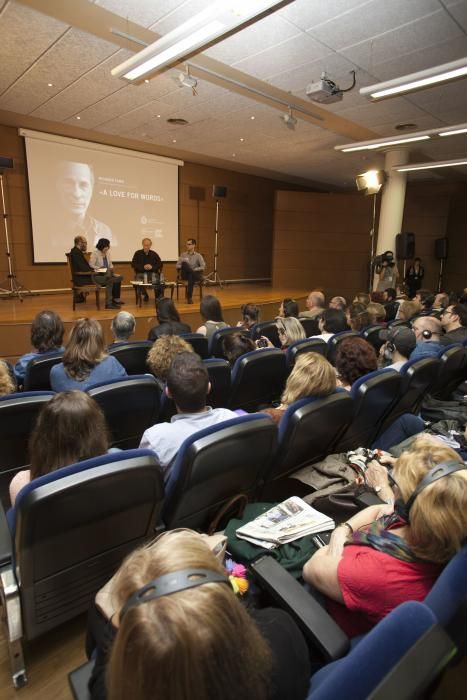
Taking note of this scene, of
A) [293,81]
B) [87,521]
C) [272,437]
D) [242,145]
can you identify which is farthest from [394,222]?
[87,521]

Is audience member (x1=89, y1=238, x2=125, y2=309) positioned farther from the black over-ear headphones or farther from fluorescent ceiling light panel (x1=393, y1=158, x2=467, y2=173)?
the black over-ear headphones

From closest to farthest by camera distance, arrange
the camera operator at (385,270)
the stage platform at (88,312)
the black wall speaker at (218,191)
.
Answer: the stage platform at (88,312), the camera operator at (385,270), the black wall speaker at (218,191)

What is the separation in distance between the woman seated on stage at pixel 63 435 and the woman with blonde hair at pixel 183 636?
0.82m

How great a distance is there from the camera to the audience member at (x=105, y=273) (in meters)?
6.75

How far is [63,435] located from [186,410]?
0.58 m

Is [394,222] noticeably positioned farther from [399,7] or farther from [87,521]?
[87,521]

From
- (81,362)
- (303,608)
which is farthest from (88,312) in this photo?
(303,608)

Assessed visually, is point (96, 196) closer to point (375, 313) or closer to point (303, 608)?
point (375, 313)

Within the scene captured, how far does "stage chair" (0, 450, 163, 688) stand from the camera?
3.57 feet

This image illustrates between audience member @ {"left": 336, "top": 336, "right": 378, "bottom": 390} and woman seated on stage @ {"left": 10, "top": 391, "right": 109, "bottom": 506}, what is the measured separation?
1.62m

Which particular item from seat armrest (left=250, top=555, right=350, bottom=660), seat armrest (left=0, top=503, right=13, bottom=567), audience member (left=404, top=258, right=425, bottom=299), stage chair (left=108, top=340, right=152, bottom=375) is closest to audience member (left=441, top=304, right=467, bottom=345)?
stage chair (left=108, top=340, right=152, bottom=375)

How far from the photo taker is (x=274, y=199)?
1205 centimetres

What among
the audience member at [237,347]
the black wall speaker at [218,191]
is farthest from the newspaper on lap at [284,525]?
the black wall speaker at [218,191]

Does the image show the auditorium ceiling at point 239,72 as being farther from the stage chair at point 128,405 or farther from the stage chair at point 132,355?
the stage chair at point 128,405
